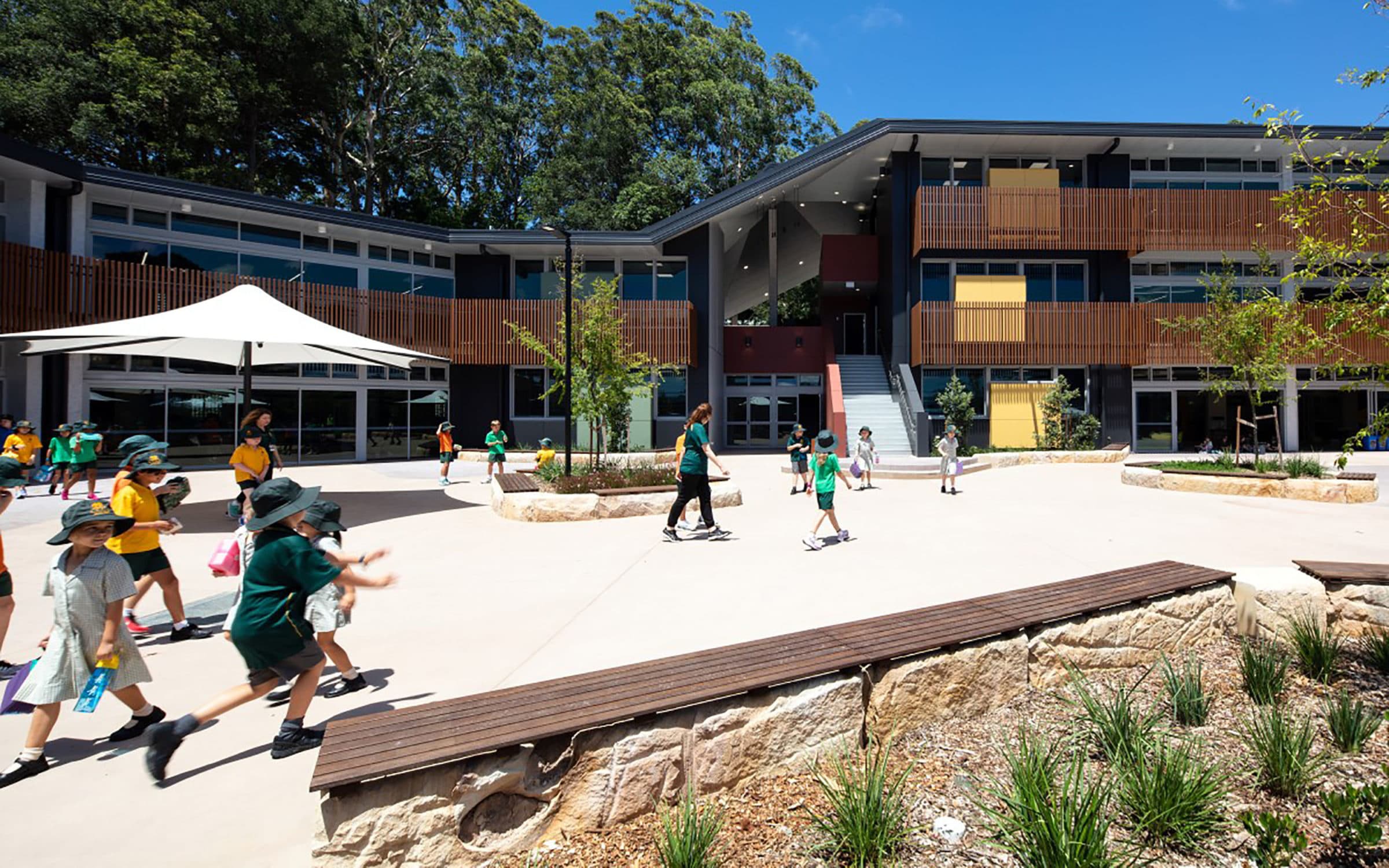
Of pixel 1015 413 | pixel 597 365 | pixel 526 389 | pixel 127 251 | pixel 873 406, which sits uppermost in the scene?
pixel 127 251

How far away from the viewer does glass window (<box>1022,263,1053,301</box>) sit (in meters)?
23.7

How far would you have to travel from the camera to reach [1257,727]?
3.50 m

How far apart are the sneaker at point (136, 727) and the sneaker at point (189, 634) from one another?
5.42 feet

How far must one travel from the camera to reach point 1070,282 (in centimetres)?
2380

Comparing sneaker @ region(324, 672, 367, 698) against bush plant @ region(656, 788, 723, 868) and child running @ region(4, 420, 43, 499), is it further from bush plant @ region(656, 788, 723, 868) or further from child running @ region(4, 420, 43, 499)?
child running @ region(4, 420, 43, 499)

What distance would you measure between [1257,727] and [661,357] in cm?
2092

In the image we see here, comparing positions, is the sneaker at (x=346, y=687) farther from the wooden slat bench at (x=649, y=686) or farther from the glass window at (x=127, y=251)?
the glass window at (x=127, y=251)

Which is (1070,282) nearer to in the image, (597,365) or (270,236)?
(597,365)

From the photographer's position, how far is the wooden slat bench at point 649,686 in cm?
255

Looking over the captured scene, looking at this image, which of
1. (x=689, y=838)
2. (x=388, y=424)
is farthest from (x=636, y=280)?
(x=689, y=838)

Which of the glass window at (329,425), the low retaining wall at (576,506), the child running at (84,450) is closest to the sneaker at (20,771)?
the low retaining wall at (576,506)

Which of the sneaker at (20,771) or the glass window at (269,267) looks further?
the glass window at (269,267)

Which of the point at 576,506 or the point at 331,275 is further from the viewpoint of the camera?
the point at 331,275

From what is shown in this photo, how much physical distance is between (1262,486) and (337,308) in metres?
24.9
